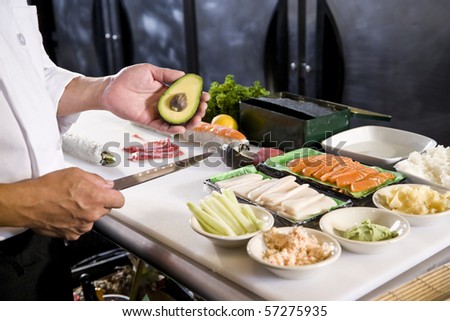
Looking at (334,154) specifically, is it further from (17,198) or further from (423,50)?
(423,50)

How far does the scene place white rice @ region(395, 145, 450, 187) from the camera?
1.54m

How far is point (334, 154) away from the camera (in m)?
1.84

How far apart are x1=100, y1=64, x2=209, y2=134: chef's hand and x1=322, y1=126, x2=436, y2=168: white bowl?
1.81ft

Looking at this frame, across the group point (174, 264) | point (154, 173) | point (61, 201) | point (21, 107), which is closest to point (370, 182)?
point (174, 264)

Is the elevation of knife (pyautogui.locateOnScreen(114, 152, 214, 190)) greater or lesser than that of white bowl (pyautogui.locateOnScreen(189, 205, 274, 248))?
lesser

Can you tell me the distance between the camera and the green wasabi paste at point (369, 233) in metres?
1.21

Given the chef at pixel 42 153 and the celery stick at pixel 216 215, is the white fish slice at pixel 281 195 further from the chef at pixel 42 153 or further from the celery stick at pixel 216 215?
the chef at pixel 42 153

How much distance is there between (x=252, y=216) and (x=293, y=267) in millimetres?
231

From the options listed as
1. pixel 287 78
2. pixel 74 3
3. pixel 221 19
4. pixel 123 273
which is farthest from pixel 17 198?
pixel 74 3

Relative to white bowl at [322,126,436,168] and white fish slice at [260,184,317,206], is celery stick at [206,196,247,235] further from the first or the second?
white bowl at [322,126,436,168]

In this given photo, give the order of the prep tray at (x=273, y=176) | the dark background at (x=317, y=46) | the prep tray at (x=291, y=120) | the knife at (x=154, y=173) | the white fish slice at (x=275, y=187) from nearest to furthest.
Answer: the prep tray at (x=273, y=176) → the white fish slice at (x=275, y=187) → the knife at (x=154, y=173) → the prep tray at (x=291, y=120) → the dark background at (x=317, y=46)

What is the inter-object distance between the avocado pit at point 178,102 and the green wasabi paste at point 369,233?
0.64 m

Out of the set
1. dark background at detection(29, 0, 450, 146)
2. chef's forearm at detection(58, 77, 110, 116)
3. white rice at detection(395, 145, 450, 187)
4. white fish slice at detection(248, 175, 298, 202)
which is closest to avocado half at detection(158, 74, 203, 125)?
chef's forearm at detection(58, 77, 110, 116)

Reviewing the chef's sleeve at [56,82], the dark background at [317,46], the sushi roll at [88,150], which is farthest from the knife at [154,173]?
the dark background at [317,46]
